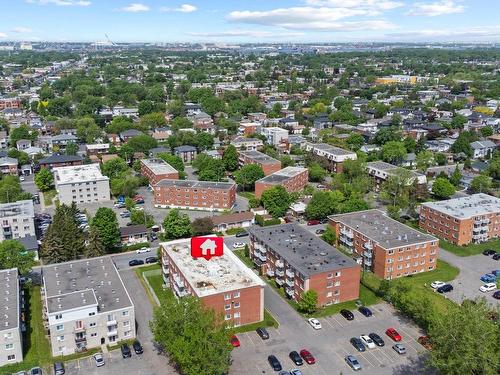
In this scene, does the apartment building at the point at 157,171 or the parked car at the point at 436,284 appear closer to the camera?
the parked car at the point at 436,284

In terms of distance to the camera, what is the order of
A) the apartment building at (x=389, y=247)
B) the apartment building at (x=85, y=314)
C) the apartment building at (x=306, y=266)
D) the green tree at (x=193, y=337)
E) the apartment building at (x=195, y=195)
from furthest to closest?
the apartment building at (x=195, y=195), the apartment building at (x=389, y=247), the apartment building at (x=306, y=266), the apartment building at (x=85, y=314), the green tree at (x=193, y=337)

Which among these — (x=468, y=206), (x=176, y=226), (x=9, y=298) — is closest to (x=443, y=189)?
(x=468, y=206)

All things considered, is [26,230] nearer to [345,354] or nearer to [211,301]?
[211,301]

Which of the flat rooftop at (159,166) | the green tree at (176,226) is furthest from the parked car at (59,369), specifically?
the flat rooftop at (159,166)

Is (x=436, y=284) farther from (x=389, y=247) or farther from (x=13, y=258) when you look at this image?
(x=13, y=258)

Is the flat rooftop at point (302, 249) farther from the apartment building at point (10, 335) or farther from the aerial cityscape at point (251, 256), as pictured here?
the apartment building at point (10, 335)
